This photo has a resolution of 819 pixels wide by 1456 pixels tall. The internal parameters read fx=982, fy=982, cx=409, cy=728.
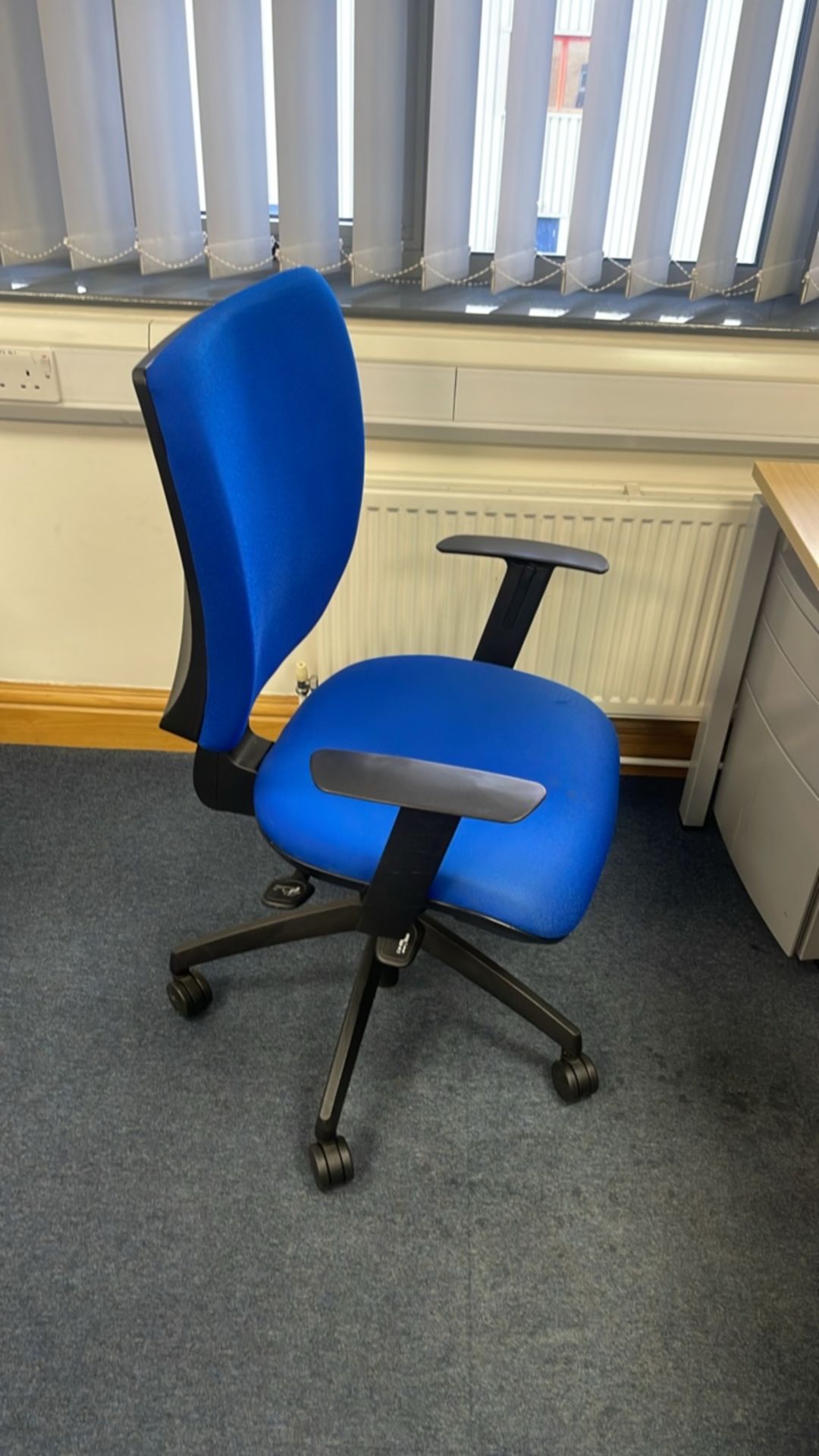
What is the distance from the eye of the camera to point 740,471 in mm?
1795

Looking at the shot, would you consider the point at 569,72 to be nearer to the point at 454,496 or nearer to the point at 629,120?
the point at 629,120

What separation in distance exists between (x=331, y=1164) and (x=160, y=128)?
1.56 meters

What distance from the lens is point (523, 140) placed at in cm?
152

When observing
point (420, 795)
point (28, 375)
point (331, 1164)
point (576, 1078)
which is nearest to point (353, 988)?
point (331, 1164)

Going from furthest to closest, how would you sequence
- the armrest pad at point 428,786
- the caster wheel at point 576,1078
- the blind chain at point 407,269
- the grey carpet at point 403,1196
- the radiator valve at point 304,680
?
the radiator valve at point 304,680, the blind chain at point 407,269, the caster wheel at point 576,1078, the grey carpet at point 403,1196, the armrest pad at point 428,786

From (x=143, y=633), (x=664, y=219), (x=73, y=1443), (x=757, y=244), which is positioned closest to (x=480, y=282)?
(x=664, y=219)

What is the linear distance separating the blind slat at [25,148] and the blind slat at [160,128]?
0.46 ft

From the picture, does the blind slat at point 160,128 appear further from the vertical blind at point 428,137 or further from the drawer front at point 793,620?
the drawer front at point 793,620

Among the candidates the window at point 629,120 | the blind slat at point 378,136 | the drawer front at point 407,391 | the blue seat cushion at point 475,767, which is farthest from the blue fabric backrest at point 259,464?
the window at point 629,120

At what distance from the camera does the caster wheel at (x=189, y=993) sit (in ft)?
5.00

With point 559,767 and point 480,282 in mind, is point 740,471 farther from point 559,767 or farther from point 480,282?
point 559,767

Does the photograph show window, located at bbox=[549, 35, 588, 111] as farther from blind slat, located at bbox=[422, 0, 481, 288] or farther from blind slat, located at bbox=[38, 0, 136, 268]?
blind slat, located at bbox=[38, 0, 136, 268]

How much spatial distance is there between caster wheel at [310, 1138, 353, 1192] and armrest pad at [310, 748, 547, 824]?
1.99ft

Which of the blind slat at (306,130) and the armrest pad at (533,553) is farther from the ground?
the blind slat at (306,130)
